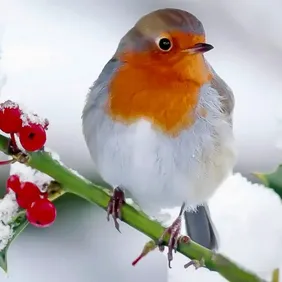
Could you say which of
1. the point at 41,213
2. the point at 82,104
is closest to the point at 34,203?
the point at 41,213

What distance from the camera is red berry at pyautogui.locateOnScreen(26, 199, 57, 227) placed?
559 millimetres

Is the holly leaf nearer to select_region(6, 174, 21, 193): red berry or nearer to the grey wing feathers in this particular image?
select_region(6, 174, 21, 193): red berry

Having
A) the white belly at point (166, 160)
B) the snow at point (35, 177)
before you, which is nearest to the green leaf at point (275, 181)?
the white belly at point (166, 160)

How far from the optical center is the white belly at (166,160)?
A: 557mm

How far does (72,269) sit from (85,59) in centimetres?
22

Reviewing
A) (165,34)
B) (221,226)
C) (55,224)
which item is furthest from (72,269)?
(165,34)

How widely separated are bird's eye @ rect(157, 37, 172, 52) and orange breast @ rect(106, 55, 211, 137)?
2 cm

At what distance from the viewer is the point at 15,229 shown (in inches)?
23.5

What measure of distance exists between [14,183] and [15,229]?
0.05 metres

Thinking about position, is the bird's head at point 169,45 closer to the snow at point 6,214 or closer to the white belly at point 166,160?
the white belly at point 166,160

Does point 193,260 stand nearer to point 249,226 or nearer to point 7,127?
point 249,226

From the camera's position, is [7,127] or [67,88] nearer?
[7,127]

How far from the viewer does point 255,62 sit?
65cm

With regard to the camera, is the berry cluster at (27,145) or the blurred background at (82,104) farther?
the blurred background at (82,104)
